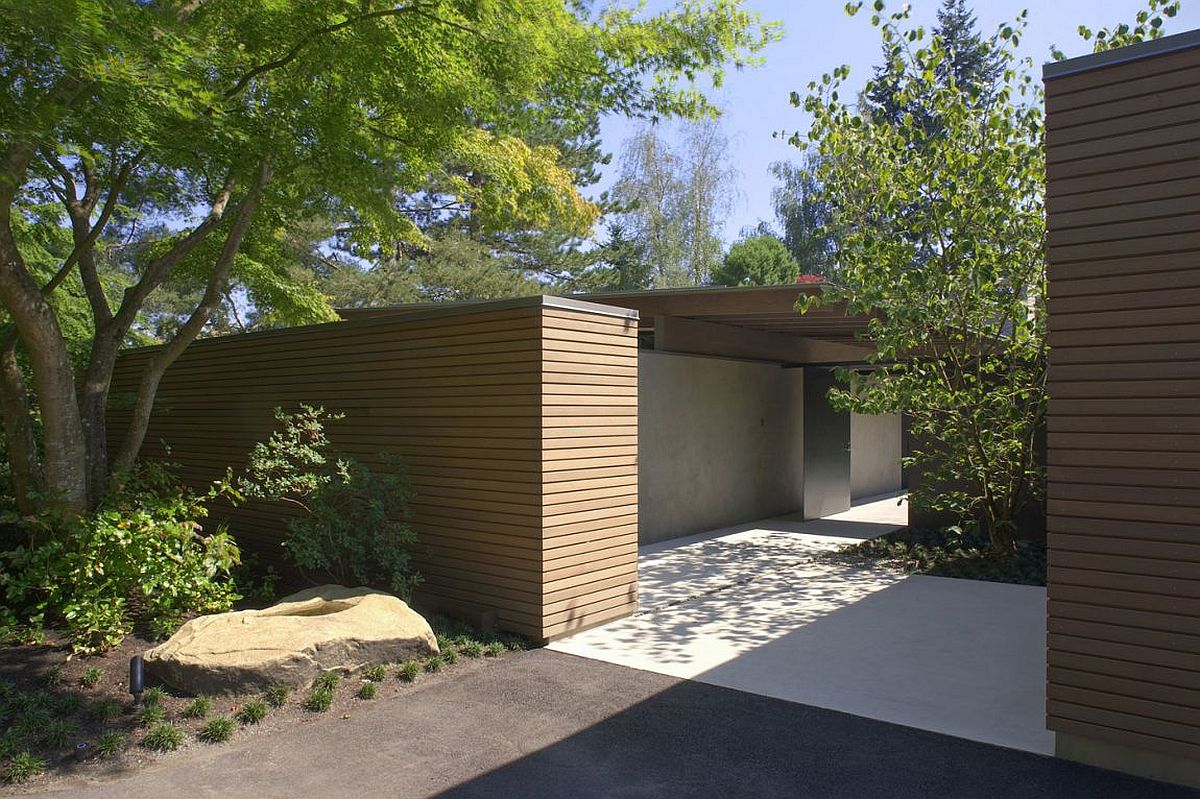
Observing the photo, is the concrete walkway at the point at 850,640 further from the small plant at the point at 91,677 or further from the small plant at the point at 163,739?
the small plant at the point at 91,677

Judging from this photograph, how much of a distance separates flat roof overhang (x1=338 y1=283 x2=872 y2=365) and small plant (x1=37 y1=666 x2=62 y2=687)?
5.01 m

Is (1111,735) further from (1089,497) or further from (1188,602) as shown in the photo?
(1089,497)

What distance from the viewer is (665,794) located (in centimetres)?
369

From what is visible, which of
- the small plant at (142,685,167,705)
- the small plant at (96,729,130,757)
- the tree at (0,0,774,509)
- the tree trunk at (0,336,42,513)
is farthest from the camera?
the tree trunk at (0,336,42,513)

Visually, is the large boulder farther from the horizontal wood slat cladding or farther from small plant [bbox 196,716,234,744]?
the horizontal wood slat cladding

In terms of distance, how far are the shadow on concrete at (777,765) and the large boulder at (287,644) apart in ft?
5.16

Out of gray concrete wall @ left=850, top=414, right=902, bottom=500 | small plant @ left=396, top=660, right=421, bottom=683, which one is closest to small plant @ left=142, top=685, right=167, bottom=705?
small plant @ left=396, top=660, right=421, bottom=683

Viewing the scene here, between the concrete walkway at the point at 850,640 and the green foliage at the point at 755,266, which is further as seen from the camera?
the green foliage at the point at 755,266

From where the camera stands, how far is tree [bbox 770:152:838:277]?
3014 centimetres

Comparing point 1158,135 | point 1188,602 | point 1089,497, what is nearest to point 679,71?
point 1158,135

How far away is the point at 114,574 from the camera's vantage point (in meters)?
5.72

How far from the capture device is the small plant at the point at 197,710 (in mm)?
4555

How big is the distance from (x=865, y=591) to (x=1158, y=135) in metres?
5.04

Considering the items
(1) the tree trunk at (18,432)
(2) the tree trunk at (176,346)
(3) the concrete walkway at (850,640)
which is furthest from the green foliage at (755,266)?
(1) the tree trunk at (18,432)
